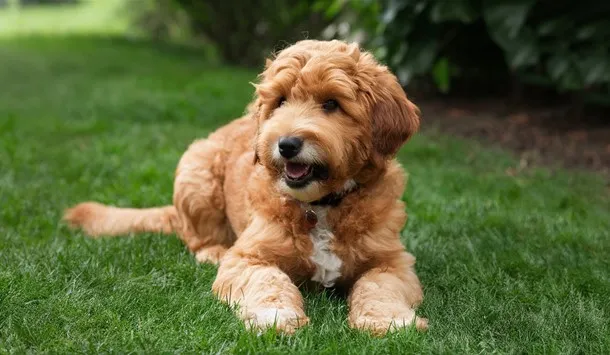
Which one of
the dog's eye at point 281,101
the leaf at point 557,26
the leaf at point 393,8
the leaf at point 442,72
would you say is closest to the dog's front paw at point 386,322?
the dog's eye at point 281,101

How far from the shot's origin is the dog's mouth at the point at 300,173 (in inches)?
164

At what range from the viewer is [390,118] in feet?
14.3

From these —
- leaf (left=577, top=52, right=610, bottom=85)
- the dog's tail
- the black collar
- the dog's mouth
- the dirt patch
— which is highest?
the dog's mouth

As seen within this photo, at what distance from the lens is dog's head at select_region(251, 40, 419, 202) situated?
4.07 metres

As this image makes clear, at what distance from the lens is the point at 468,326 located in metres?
4.05

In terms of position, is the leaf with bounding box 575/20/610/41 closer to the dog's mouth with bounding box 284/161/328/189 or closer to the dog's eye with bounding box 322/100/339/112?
the dog's eye with bounding box 322/100/339/112

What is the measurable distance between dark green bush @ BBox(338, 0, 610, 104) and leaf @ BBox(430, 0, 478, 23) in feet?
0.04

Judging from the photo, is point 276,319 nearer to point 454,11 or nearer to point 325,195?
point 325,195

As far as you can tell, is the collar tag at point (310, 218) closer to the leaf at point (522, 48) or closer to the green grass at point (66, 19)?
the leaf at point (522, 48)

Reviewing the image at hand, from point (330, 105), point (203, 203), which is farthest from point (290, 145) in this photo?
point (203, 203)

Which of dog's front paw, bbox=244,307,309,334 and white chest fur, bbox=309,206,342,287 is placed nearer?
dog's front paw, bbox=244,307,309,334

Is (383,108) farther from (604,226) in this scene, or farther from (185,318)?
(604,226)

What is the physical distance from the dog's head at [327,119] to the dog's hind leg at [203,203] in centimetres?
124

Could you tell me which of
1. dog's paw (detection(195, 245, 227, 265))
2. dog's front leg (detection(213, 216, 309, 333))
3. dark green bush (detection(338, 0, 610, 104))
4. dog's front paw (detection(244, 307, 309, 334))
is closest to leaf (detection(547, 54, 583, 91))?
dark green bush (detection(338, 0, 610, 104))
